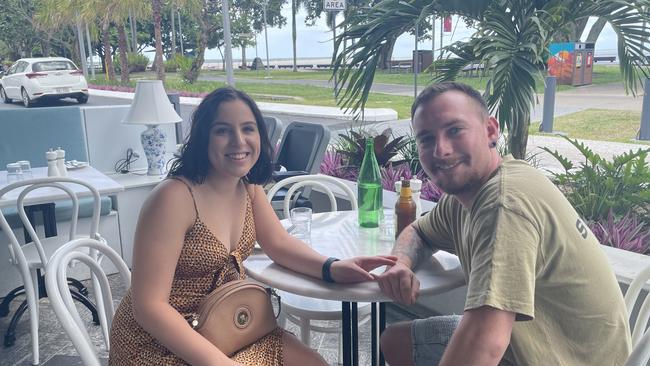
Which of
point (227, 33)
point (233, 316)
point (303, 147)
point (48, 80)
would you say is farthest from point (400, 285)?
point (48, 80)

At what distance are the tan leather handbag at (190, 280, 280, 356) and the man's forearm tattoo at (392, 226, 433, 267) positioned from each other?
1.36 feet

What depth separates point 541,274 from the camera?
45.5 inches

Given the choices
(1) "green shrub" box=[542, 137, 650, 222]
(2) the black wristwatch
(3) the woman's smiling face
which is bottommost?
(1) "green shrub" box=[542, 137, 650, 222]

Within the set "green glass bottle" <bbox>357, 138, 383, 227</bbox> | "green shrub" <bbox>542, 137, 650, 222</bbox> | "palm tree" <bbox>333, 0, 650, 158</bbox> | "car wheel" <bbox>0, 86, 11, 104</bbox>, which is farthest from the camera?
"car wheel" <bbox>0, 86, 11, 104</bbox>

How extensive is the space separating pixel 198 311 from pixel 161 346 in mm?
123

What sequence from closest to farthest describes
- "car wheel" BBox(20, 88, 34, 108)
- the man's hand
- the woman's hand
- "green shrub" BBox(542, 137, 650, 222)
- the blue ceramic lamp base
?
the man's hand < the woman's hand < "green shrub" BBox(542, 137, 650, 222) < the blue ceramic lamp base < "car wheel" BBox(20, 88, 34, 108)

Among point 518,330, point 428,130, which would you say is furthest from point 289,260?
point 518,330

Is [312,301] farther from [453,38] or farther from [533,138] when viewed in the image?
[533,138]

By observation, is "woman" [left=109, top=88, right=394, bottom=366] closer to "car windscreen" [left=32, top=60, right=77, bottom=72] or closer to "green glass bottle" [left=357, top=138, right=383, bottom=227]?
"green glass bottle" [left=357, top=138, right=383, bottom=227]

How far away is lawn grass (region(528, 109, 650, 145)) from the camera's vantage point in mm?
7863

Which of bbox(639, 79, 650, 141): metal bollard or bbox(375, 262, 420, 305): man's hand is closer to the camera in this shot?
bbox(375, 262, 420, 305): man's hand

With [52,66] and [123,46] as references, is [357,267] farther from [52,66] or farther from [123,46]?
[123,46]

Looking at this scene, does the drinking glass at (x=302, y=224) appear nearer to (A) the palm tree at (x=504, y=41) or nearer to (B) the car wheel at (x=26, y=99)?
(A) the palm tree at (x=504, y=41)

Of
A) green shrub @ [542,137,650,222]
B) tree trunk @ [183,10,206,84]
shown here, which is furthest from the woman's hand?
tree trunk @ [183,10,206,84]
